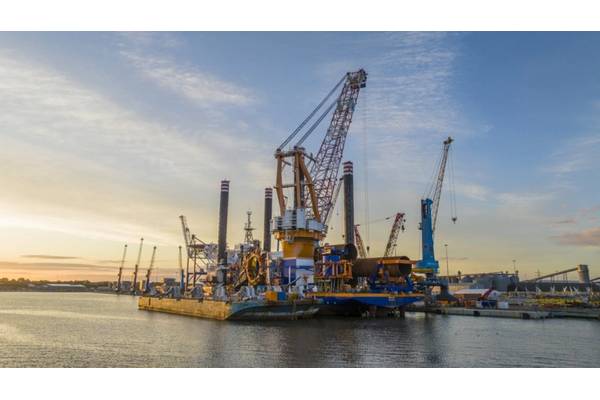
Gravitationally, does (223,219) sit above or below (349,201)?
below

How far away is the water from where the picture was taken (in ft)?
105

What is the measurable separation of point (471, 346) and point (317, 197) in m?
58.7

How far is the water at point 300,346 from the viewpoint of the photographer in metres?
31.9

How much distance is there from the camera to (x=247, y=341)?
41.8 metres

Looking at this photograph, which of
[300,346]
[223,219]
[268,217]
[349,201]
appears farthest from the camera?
[268,217]

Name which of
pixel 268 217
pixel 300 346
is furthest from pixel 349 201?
pixel 300 346

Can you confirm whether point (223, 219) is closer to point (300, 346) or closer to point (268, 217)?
point (268, 217)

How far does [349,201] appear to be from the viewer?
10744 cm

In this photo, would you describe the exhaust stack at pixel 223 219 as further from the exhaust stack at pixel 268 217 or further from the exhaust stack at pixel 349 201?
the exhaust stack at pixel 349 201

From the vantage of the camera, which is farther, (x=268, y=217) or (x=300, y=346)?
(x=268, y=217)

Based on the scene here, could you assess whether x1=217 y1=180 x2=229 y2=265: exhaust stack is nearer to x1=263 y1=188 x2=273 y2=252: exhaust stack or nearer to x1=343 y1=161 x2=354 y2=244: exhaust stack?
x1=263 y1=188 x2=273 y2=252: exhaust stack

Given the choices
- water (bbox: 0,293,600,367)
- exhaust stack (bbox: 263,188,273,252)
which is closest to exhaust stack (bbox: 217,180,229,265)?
exhaust stack (bbox: 263,188,273,252)

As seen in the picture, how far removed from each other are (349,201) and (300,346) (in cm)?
7145

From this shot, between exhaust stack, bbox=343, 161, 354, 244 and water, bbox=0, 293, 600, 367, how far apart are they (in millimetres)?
48326
